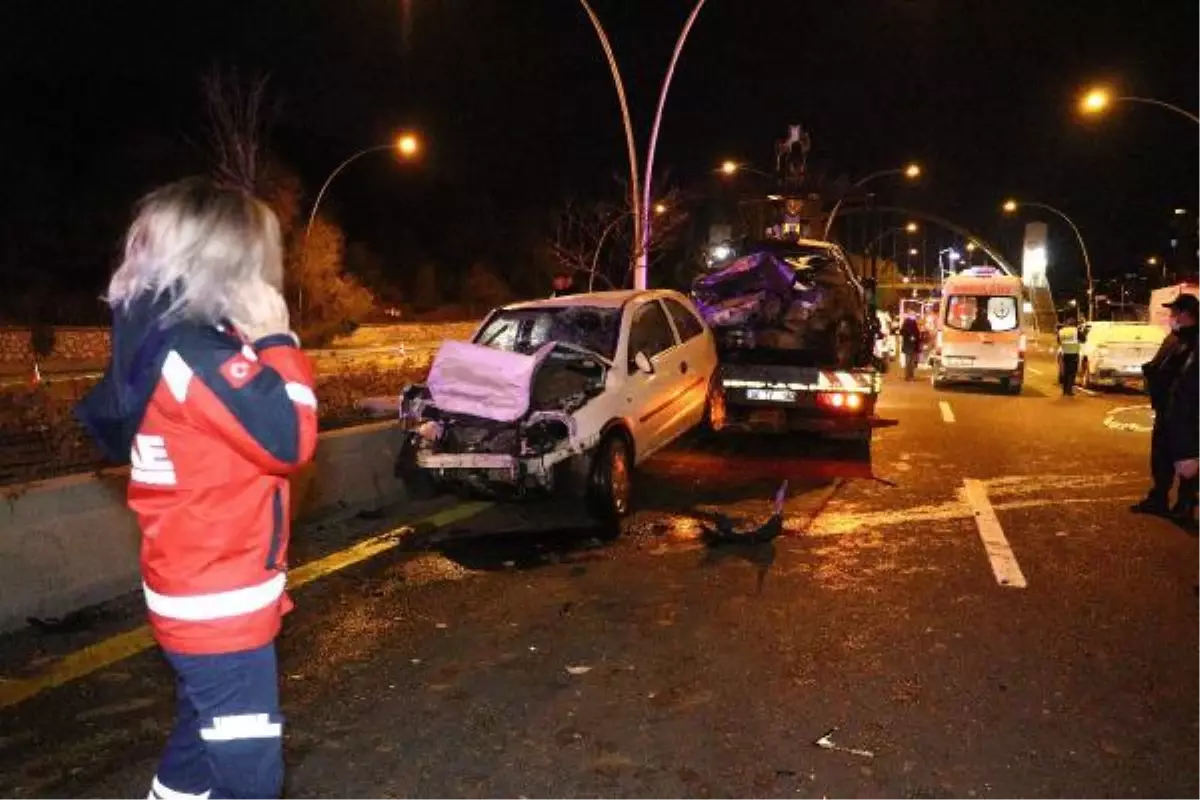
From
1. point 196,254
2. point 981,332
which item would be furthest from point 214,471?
point 981,332

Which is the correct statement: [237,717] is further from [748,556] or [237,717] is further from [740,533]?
[740,533]

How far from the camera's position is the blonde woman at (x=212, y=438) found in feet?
7.50

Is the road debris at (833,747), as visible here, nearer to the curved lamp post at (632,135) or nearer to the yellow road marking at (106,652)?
the yellow road marking at (106,652)

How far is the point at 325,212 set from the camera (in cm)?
5212

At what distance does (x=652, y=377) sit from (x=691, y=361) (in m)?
1.23

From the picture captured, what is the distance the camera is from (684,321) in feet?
34.2

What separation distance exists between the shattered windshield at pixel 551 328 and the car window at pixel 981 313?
601 inches

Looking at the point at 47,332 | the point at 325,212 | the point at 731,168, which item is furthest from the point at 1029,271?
the point at 47,332

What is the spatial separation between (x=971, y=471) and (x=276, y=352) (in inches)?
373

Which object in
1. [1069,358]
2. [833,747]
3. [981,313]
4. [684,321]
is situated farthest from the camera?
[981,313]

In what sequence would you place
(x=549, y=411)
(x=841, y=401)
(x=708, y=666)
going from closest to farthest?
(x=708, y=666) → (x=549, y=411) → (x=841, y=401)

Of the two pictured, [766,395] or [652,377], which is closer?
[652,377]

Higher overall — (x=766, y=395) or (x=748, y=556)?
(x=766, y=395)

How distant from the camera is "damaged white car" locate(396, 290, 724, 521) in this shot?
25.2 feet
